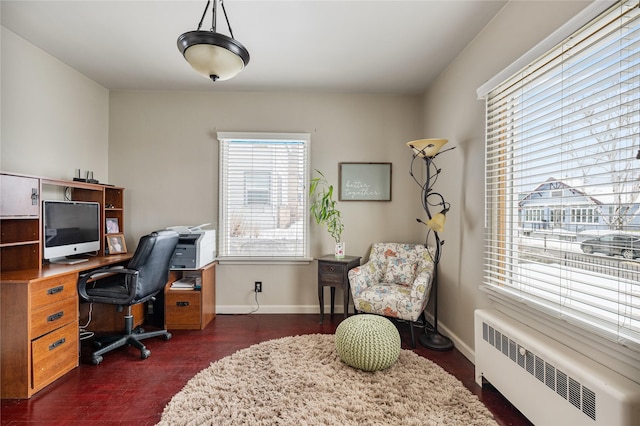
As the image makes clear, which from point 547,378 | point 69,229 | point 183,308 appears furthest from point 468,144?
point 69,229

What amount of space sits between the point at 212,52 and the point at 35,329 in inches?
84.7

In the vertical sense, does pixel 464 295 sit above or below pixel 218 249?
below

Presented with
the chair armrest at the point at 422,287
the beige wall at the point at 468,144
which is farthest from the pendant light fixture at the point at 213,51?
the chair armrest at the point at 422,287

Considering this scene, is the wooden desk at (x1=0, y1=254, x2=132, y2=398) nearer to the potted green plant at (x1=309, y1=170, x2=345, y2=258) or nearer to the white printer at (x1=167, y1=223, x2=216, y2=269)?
the white printer at (x1=167, y1=223, x2=216, y2=269)

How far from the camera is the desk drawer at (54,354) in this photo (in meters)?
1.90

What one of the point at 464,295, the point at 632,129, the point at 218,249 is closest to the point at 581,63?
the point at 632,129

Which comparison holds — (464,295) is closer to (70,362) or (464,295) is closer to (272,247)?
(272,247)

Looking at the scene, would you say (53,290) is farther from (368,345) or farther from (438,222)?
(438,222)

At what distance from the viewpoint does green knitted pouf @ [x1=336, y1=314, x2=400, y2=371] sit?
200 centimetres

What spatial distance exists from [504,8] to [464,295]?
219 cm

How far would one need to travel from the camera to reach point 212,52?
1.45m

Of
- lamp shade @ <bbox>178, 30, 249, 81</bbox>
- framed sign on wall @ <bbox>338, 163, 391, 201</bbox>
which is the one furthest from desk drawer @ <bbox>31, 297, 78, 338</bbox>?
framed sign on wall @ <bbox>338, 163, 391, 201</bbox>

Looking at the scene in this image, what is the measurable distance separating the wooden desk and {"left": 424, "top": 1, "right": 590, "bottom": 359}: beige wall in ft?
10.3

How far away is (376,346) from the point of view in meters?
2.00
